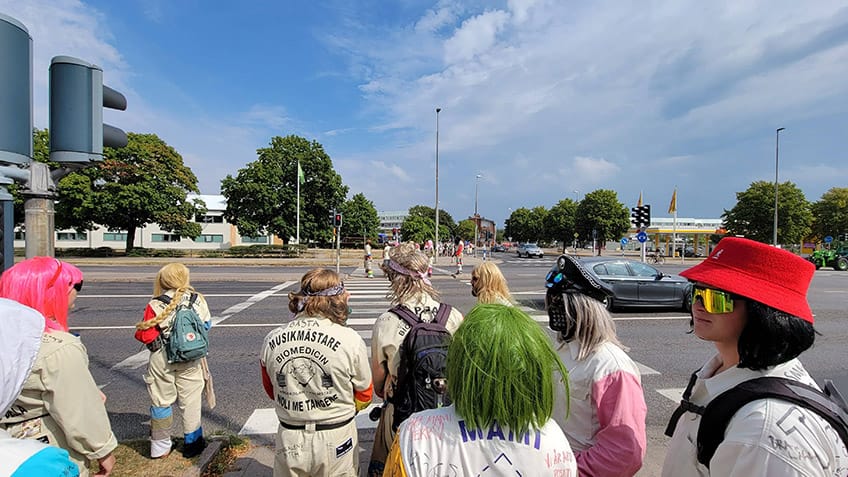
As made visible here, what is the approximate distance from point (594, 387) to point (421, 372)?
914mm

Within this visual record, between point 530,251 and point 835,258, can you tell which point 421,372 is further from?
point 530,251

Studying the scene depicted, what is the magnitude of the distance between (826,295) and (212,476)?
20087mm

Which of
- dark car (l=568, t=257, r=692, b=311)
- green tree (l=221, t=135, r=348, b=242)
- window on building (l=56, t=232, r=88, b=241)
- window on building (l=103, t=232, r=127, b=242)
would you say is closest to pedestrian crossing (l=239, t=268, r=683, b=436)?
dark car (l=568, t=257, r=692, b=311)

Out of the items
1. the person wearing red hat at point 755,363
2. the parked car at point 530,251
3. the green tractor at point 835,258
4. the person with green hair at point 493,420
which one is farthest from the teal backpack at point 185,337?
the parked car at point 530,251

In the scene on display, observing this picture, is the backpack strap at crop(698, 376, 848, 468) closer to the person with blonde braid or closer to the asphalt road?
the asphalt road

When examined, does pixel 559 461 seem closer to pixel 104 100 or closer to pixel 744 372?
pixel 744 372

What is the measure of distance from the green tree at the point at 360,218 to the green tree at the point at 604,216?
98.9 feet

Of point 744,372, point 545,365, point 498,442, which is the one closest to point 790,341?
point 744,372

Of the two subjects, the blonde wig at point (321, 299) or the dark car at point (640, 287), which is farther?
the dark car at point (640, 287)

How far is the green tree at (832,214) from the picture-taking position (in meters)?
47.8

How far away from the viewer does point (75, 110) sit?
11.6 ft

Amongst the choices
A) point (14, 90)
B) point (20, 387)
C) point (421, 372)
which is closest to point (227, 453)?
point (421, 372)

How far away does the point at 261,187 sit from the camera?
3806 cm

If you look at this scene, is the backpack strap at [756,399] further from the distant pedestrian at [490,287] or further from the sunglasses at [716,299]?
the distant pedestrian at [490,287]
